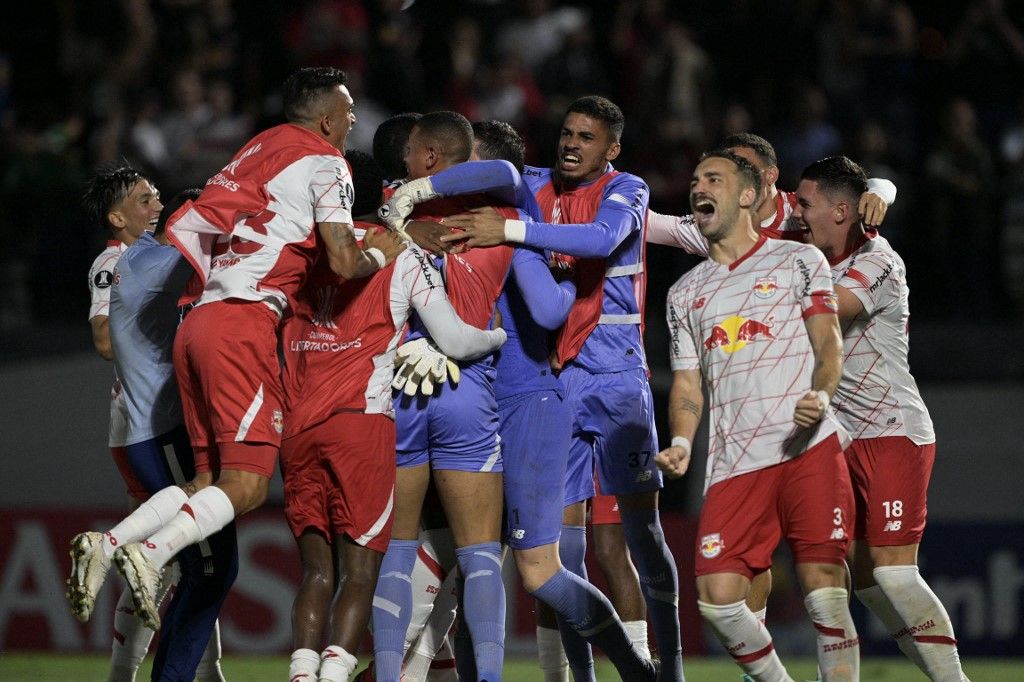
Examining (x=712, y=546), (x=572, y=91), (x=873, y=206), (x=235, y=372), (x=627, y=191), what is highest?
(x=572, y=91)

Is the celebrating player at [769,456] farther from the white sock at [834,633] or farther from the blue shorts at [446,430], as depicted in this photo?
the blue shorts at [446,430]

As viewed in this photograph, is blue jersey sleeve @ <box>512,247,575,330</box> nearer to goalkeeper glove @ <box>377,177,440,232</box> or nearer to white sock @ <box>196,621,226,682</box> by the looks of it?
goalkeeper glove @ <box>377,177,440,232</box>

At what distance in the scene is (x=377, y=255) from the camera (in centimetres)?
581

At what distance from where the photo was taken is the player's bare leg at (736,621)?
541 centimetres

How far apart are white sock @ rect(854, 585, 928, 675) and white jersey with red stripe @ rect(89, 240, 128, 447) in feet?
12.0

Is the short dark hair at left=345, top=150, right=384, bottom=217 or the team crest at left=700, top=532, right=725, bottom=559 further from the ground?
the short dark hair at left=345, top=150, right=384, bottom=217

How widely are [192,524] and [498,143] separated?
2314 mm

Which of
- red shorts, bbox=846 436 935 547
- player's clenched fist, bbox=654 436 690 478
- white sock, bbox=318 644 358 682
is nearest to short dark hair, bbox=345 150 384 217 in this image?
player's clenched fist, bbox=654 436 690 478

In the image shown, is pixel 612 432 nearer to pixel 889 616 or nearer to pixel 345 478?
pixel 345 478

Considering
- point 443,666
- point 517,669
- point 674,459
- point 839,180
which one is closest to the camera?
point 674,459

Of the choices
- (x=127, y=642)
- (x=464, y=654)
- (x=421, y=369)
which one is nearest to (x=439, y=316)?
(x=421, y=369)

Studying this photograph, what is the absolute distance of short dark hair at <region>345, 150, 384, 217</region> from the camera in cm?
634

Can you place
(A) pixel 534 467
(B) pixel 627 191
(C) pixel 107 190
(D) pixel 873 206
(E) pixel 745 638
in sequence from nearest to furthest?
(E) pixel 745 638 → (A) pixel 534 467 → (D) pixel 873 206 → (B) pixel 627 191 → (C) pixel 107 190

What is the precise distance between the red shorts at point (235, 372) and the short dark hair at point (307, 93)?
37.6 inches
